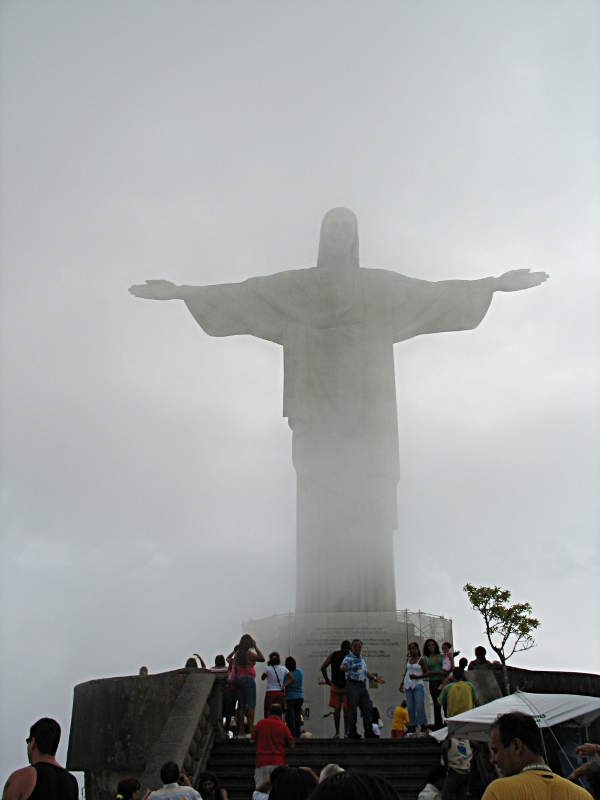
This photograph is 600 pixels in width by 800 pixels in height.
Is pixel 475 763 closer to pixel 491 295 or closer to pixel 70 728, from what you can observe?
pixel 70 728

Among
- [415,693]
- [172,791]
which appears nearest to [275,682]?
[415,693]

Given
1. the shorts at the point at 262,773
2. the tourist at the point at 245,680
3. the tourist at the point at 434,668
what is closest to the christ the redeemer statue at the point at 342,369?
the tourist at the point at 434,668

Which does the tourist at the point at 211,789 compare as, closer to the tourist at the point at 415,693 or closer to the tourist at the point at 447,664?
the tourist at the point at 415,693

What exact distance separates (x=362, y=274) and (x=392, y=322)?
116 centimetres

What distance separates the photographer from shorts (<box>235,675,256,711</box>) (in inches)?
414

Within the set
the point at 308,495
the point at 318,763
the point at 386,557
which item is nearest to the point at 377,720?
the point at 318,763

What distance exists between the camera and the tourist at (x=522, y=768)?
123 inches

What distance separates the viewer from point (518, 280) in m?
16.5

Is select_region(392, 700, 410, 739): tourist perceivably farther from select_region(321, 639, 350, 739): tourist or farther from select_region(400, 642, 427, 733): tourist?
select_region(321, 639, 350, 739): tourist

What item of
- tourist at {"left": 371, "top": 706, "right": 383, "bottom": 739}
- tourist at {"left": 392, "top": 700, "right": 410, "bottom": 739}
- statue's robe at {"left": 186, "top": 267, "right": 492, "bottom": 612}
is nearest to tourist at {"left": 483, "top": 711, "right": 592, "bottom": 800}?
tourist at {"left": 371, "top": 706, "right": 383, "bottom": 739}

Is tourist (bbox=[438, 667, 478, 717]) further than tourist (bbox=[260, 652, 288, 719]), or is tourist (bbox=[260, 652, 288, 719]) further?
tourist (bbox=[260, 652, 288, 719])

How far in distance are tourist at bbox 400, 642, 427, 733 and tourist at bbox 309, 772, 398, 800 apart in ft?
29.9

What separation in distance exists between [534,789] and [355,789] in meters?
1.24

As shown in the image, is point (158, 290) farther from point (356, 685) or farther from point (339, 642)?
point (356, 685)
